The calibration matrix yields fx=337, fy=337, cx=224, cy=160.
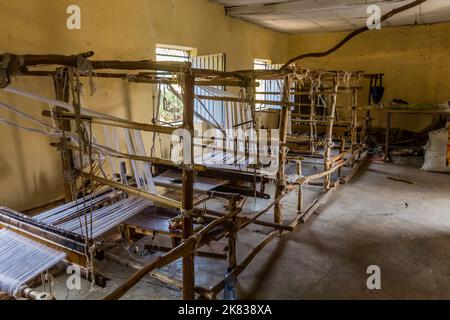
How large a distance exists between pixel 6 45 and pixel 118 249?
1938 mm

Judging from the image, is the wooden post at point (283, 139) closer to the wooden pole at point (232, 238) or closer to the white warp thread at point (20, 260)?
the wooden pole at point (232, 238)

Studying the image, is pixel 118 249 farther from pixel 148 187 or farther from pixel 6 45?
pixel 6 45

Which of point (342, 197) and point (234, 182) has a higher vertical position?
point (234, 182)

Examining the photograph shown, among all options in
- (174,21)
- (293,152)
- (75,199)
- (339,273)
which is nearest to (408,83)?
(293,152)

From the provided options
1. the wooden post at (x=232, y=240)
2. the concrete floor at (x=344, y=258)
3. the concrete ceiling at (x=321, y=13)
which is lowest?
the concrete floor at (x=344, y=258)

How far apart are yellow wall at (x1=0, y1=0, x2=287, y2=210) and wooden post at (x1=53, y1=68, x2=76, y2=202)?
1.91 feet

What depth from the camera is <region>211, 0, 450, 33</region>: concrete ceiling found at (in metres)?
5.05

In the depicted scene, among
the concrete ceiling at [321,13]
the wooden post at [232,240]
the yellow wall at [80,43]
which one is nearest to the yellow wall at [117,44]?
the yellow wall at [80,43]

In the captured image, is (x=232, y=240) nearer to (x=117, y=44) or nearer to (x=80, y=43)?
(x=80, y=43)

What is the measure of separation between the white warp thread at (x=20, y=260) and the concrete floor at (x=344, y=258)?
541mm

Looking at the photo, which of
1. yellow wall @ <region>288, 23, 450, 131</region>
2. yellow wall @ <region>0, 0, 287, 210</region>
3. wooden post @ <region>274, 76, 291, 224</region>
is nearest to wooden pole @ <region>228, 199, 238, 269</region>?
wooden post @ <region>274, 76, 291, 224</region>

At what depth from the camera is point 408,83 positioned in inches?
302

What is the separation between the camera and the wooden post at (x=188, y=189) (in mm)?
1691
